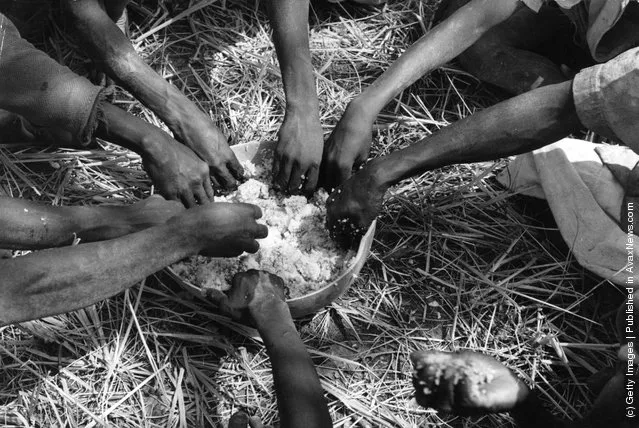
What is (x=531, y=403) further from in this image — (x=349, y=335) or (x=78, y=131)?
(x=78, y=131)

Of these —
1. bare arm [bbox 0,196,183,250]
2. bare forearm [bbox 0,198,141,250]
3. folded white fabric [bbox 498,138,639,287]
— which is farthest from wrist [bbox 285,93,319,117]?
folded white fabric [bbox 498,138,639,287]

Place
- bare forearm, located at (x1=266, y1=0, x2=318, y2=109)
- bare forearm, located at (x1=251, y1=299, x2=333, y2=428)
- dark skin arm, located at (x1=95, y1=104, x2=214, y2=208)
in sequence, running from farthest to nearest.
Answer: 1. bare forearm, located at (x1=266, y1=0, x2=318, y2=109)
2. dark skin arm, located at (x1=95, y1=104, x2=214, y2=208)
3. bare forearm, located at (x1=251, y1=299, x2=333, y2=428)

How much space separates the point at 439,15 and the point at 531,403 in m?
1.49

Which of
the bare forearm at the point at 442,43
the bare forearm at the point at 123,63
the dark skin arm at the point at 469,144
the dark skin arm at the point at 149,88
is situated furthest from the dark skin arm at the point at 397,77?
the bare forearm at the point at 123,63

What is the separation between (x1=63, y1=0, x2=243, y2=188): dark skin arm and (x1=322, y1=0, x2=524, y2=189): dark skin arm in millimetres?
278

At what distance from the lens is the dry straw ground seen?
5.84ft

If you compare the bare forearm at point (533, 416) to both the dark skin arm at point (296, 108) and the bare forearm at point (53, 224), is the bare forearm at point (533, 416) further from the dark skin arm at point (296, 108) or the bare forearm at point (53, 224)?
the bare forearm at point (53, 224)

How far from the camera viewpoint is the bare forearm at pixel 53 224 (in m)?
1.54

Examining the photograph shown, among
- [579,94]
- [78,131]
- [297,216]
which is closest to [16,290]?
[78,131]

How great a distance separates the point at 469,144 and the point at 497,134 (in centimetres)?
7

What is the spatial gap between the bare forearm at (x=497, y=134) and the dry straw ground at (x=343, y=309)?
0.37m

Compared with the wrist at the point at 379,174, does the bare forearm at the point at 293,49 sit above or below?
above

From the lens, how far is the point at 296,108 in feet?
6.13

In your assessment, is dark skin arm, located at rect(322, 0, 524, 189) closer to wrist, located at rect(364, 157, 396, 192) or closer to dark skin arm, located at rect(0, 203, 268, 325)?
wrist, located at rect(364, 157, 396, 192)
